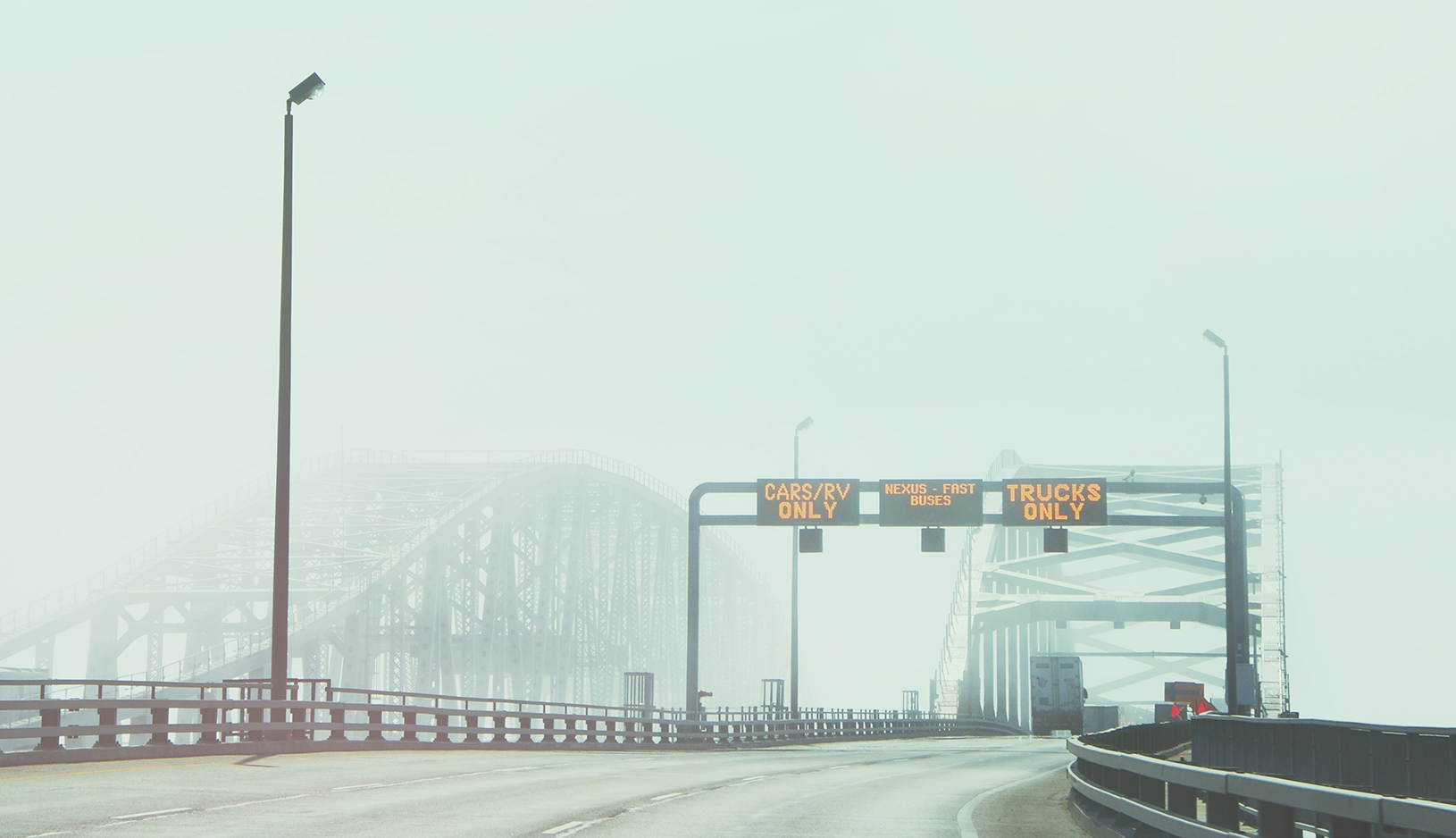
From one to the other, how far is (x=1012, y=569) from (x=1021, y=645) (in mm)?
6420

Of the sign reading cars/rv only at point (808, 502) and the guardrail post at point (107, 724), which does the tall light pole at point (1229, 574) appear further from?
the guardrail post at point (107, 724)

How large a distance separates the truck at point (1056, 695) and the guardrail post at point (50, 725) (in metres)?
56.0

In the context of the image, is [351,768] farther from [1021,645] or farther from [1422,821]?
[1021,645]

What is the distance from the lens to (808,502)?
42.3 m

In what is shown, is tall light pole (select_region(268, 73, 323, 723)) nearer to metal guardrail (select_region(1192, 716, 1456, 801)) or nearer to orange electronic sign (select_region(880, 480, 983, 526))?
metal guardrail (select_region(1192, 716, 1456, 801))

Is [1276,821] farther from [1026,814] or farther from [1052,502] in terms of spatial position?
[1052,502]

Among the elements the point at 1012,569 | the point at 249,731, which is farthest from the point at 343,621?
the point at 249,731

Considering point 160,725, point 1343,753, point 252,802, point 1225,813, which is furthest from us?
point 160,725

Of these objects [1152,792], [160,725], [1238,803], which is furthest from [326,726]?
[1238,803]

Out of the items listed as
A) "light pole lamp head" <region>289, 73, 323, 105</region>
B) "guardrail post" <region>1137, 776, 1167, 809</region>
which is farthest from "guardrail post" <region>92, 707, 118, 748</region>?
"guardrail post" <region>1137, 776, 1167, 809</region>

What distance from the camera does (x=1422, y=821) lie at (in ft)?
Answer: 20.1

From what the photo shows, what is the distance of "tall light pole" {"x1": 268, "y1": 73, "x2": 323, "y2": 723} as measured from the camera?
961 inches

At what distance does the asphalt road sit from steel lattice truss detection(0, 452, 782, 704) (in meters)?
49.7

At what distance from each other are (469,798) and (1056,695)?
195 ft
